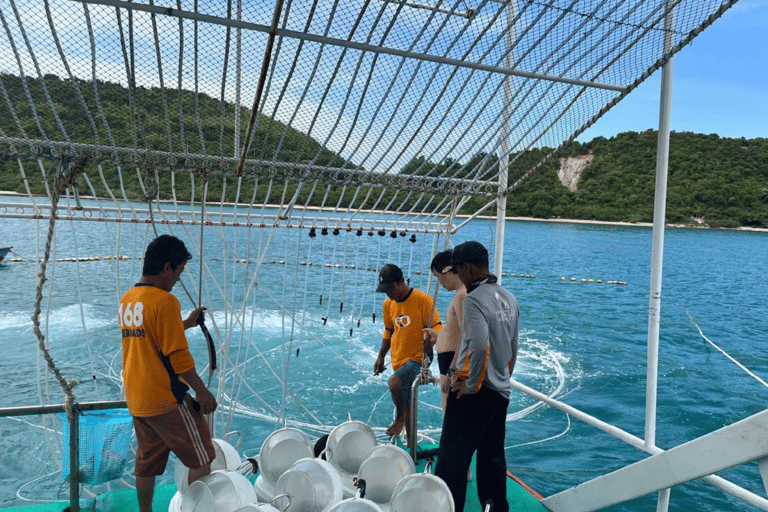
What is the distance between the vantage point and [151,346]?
2.24 m

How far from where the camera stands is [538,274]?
1102 inches

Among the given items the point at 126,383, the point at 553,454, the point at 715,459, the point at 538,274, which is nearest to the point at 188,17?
the point at 126,383

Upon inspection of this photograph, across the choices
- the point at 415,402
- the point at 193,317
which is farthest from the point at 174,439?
the point at 415,402

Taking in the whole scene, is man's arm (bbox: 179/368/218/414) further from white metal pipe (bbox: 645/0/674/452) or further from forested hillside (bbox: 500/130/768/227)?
forested hillside (bbox: 500/130/768/227)

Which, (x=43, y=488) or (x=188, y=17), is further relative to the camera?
(x=43, y=488)

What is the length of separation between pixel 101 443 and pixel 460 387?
70.5 inches

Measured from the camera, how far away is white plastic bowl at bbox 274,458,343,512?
92.1 inches

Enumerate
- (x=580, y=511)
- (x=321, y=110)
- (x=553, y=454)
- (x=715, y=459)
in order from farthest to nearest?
(x=553, y=454) < (x=321, y=110) < (x=580, y=511) < (x=715, y=459)

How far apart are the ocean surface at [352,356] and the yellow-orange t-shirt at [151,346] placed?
42.6 inches

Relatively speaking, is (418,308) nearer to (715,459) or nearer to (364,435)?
(364,435)

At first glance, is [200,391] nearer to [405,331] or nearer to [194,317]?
[194,317]

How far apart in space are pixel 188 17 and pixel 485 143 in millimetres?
1752

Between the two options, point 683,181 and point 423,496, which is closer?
point 423,496

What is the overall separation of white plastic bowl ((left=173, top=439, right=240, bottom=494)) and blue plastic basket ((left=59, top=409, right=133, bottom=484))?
330 millimetres
